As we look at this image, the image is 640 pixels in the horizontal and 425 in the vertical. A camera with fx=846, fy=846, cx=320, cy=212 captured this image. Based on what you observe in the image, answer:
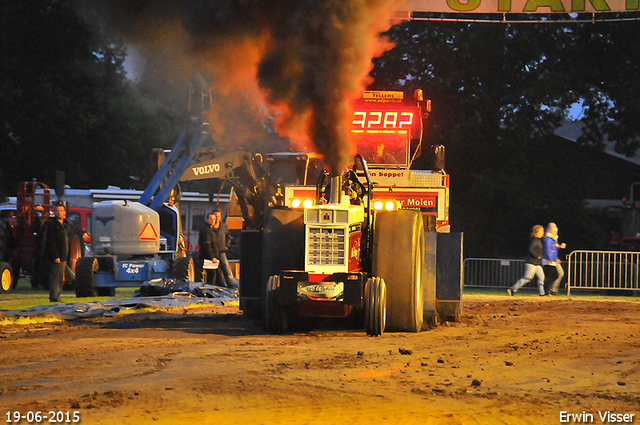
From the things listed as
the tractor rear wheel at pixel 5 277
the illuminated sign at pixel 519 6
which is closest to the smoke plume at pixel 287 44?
the illuminated sign at pixel 519 6

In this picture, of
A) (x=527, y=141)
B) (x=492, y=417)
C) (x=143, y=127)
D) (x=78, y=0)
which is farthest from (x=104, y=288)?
(x=143, y=127)

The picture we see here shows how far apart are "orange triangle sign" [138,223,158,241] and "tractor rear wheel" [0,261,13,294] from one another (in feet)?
12.0

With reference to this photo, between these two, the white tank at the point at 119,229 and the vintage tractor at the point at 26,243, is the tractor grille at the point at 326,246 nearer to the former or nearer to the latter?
the white tank at the point at 119,229

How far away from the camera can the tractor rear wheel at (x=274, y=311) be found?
1149 cm

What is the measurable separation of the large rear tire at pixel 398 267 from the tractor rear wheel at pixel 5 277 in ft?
39.8

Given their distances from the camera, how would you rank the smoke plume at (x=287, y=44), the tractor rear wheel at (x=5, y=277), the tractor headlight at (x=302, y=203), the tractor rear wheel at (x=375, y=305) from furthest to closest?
the tractor rear wheel at (x=5, y=277)
the tractor headlight at (x=302, y=203)
the smoke plume at (x=287, y=44)
the tractor rear wheel at (x=375, y=305)

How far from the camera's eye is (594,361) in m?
A: 9.57

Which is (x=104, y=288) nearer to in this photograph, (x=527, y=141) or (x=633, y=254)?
(x=633, y=254)

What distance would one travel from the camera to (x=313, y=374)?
8281 mm

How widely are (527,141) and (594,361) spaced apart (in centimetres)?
2178

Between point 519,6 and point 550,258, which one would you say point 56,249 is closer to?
point 519,6

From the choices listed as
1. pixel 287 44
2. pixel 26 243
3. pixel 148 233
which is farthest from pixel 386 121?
pixel 26 243

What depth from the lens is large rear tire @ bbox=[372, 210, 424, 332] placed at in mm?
11664

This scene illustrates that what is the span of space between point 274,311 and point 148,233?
923 cm
